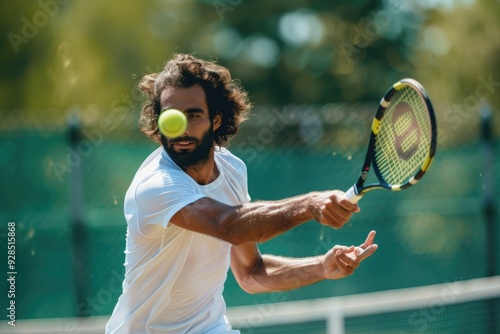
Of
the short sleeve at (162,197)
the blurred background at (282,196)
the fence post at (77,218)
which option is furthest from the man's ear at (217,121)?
the fence post at (77,218)

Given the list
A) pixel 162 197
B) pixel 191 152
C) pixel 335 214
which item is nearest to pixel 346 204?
pixel 335 214

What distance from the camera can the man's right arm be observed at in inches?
139

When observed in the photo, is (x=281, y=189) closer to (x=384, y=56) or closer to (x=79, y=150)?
(x=79, y=150)

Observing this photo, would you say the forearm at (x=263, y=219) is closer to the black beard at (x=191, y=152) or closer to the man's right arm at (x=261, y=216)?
the man's right arm at (x=261, y=216)

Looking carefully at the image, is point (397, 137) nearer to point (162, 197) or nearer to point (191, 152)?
point (191, 152)

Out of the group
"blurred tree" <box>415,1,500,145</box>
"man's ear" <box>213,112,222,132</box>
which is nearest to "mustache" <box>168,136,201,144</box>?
"man's ear" <box>213,112,222,132</box>

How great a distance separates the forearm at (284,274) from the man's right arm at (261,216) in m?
0.77

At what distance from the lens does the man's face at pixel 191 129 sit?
4.25m

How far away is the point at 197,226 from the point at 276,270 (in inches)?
37.9

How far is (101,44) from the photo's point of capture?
17.7 metres

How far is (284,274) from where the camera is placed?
4.70 meters

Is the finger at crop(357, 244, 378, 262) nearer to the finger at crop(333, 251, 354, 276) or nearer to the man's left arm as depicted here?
the finger at crop(333, 251, 354, 276)

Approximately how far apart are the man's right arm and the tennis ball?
1.02ft

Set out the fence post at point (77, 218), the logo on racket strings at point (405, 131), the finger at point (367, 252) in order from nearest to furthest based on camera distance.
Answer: the finger at point (367, 252)
the logo on racket strings at point (405, 131)
the fence post at point (77, 218)
